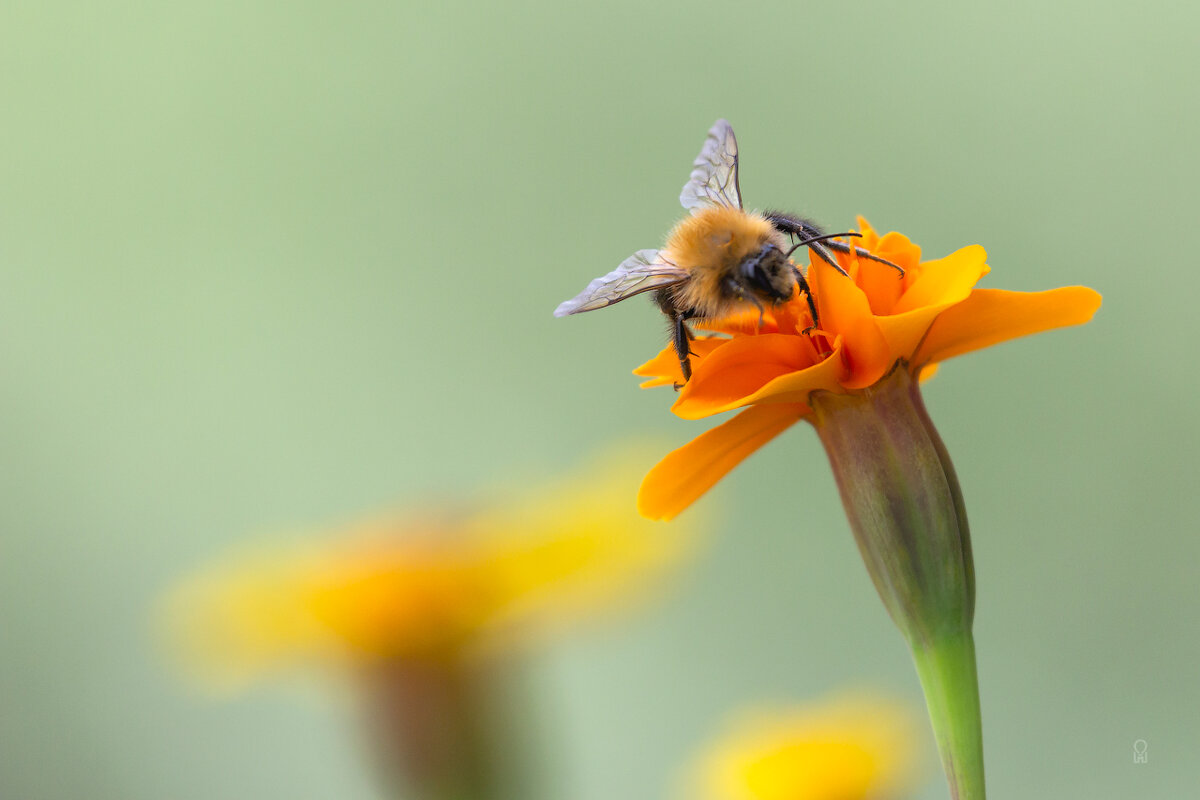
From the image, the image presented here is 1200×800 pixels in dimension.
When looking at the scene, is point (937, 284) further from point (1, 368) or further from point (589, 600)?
point (1, 368)

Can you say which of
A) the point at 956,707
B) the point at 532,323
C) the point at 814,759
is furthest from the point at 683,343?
the point at 532,323

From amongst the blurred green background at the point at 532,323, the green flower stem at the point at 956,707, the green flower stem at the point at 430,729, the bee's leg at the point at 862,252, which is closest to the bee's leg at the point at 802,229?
the bee's leg at the point at 862,252

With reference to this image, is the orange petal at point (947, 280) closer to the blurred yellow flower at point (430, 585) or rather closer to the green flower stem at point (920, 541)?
the green flower stem at point (920, 541)

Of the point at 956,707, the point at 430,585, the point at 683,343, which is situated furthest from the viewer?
the point at 430,585

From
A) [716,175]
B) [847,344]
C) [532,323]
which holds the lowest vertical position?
[847,344]

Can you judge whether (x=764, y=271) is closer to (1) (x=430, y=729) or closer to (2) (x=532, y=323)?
(1) (x=430, y=729)

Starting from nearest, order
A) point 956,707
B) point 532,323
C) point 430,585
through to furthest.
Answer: point 956,707 → point 430,585 → point 532,323

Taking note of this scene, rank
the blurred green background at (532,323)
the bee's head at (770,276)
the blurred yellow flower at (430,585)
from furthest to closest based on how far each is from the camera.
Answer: the blurred green background at (532,323) → the blurred yellow flower at (430,585) → the bee's head at (770,276)
